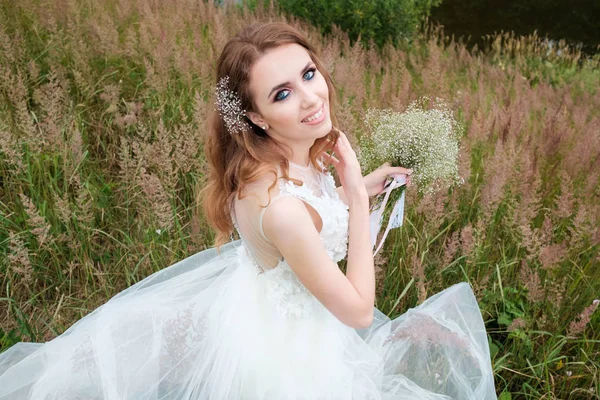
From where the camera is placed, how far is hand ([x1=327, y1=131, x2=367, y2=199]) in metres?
1.60

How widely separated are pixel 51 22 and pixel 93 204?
1.36 meters

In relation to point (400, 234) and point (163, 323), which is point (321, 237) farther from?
point (400, 234)

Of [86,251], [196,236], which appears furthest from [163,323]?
[86,251]

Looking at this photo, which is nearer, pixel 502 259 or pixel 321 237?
pixel 321 237

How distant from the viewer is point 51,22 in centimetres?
327

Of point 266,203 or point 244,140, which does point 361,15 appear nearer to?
point 244,140

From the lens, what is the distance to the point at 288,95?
156cm

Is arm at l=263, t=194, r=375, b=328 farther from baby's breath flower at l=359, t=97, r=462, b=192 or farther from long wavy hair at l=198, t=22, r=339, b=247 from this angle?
baby's breath flower at l=359, t=97, r=462, b=192

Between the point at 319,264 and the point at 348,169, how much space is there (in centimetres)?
31

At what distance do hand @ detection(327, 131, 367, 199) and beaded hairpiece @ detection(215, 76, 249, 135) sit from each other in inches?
11.4

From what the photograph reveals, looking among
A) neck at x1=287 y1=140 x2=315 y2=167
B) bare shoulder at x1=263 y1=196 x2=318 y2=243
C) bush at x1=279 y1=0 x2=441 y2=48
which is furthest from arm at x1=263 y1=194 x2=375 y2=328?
bush at x1=279 y1=0 x2=441 y2=48

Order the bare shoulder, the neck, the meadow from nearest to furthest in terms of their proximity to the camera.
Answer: the bare shoulder, the neck, the meadow

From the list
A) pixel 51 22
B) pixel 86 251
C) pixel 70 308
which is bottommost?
pixel 70 308

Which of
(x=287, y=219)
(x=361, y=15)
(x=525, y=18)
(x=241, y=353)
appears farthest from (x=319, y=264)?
(x=525, y=18)
